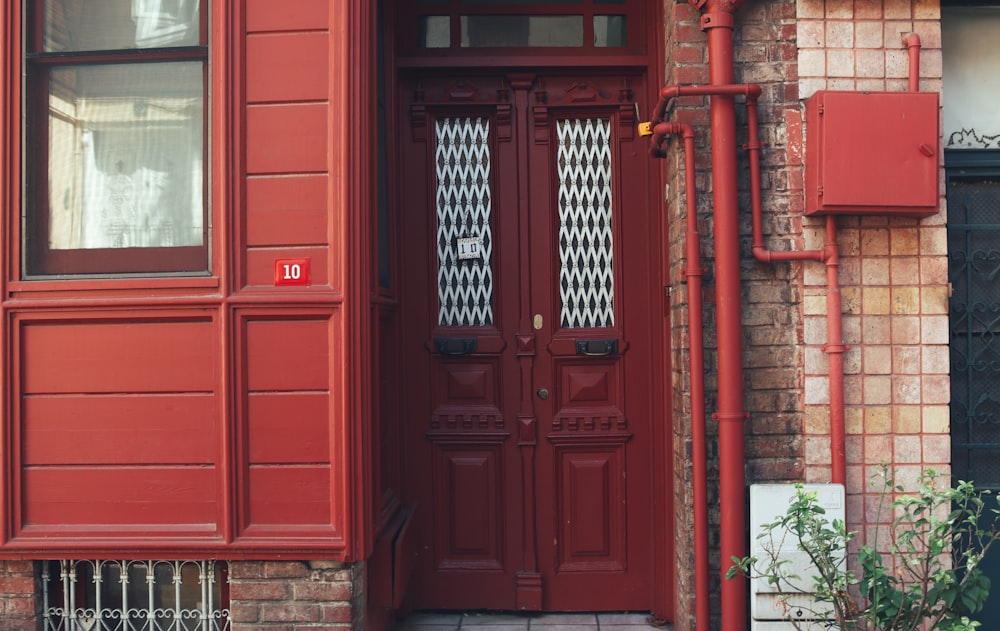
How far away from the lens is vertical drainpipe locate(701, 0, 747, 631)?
148 inches

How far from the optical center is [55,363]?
3.80 m

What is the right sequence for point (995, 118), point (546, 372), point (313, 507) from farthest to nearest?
point (546, 372) < point (995, 118) < point (313, 507)

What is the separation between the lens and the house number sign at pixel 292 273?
146 inches

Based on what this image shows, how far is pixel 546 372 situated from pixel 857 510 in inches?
62.8

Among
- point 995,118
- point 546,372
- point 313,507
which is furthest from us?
point 546,372

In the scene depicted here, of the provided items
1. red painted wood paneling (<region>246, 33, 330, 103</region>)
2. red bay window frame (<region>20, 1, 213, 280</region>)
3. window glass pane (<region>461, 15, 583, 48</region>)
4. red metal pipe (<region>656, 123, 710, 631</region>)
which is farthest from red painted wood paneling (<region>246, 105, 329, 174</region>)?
red metal pipe (<region>656, 123, 710, 631</region>)

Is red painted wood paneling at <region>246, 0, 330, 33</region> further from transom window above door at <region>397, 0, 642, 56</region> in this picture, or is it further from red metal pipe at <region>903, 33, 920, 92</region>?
red metal pipe at <region>903, 33, 920, 92</region>

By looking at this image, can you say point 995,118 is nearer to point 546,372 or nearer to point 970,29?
point 970,29

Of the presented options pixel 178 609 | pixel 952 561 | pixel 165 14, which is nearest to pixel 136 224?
pixel 165 14

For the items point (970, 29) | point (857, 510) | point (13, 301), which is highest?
point (970, 29)

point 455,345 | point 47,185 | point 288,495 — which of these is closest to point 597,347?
point 455,345

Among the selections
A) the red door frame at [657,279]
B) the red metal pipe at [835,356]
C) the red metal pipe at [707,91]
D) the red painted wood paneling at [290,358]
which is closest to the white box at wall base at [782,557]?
the red metal pipe at [835,356]

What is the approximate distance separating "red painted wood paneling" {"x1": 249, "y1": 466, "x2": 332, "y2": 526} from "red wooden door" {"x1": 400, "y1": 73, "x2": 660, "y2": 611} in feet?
2.96

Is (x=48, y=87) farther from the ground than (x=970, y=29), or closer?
closer
